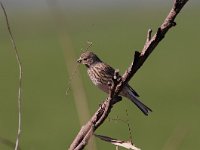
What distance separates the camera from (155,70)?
29.8 meters

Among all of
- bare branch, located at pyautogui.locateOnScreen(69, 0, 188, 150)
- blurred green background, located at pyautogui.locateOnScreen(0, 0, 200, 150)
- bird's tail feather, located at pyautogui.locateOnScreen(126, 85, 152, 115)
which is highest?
bare branch, located at pyautogui.locateOnScreen(69, 0, 188, 150)

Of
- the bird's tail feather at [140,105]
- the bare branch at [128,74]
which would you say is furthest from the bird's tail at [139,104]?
the bare branch at [128,74]

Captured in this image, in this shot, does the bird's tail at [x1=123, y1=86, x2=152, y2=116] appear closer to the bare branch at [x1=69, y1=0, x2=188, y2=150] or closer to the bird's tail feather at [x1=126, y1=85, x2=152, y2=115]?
the bird's tail feather at [x1=126, y1=85, x2=152, y2=115]

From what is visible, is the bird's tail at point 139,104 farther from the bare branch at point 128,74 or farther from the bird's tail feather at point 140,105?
the bare branch at point 128,74

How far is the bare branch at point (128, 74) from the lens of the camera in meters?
1.67

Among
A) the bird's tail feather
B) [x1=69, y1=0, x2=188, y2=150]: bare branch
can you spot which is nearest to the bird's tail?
the bird's tail feather

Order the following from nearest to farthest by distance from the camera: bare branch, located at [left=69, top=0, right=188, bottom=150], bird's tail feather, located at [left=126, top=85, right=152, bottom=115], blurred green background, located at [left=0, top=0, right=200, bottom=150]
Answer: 1. bare branch, located at [left=69, top=0, right=188, bottom=150]
2. bird's tail feather, located at [left=126, top=85, right=152, bottom=115]
3. blurred green background, located at [left=0, top=0, right=200, bottom=150]

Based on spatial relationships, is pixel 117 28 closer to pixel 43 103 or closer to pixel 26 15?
pixel 26 15

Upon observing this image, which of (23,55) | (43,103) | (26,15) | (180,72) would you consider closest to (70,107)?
(43,103)

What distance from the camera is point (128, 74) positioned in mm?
1719

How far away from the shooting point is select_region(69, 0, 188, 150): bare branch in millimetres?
1673

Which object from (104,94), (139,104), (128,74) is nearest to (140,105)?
(139,104)

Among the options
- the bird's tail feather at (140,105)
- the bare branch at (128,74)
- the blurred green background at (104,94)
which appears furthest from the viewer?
the blurred green background at (104,94)

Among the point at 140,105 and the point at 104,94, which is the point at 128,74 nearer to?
the point at 140,105
